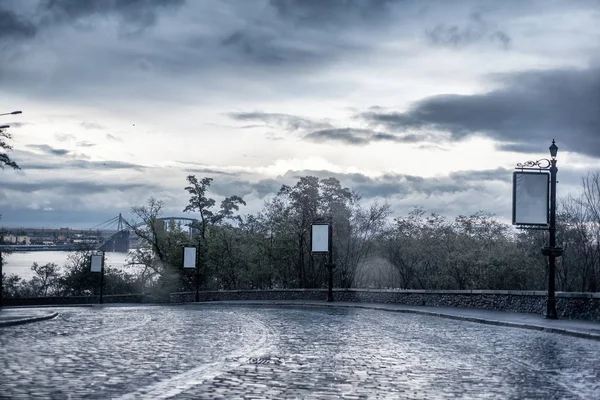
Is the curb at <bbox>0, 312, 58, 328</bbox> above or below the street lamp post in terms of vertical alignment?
below

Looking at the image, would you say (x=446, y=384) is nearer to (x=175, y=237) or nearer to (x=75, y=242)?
(x=175, y=237)

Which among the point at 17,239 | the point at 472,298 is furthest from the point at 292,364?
the point at 17,239

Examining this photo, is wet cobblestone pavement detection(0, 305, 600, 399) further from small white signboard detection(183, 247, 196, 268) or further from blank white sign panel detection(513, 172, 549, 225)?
small white signboard detection(183, 247, 196, 268)

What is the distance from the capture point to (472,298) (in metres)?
32.2

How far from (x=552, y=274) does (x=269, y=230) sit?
51.1 m

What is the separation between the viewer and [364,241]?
211 feet

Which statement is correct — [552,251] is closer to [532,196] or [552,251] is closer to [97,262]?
[532,196]

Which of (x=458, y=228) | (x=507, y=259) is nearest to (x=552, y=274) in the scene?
(x=507, y=259)

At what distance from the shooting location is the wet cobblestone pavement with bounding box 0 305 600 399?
952 centimetres

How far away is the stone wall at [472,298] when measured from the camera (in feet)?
78.6

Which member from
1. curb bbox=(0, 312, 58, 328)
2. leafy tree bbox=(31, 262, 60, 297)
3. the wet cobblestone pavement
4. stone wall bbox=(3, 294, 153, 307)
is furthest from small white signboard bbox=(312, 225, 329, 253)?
leafy tree bbox=(31, 262, 60, 297)

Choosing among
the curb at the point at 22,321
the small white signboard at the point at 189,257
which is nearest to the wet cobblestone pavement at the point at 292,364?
the curb at the point at 22,321

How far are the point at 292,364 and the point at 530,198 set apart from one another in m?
17.2

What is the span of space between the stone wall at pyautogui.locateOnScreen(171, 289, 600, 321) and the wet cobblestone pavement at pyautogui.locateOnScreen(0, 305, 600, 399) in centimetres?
423
